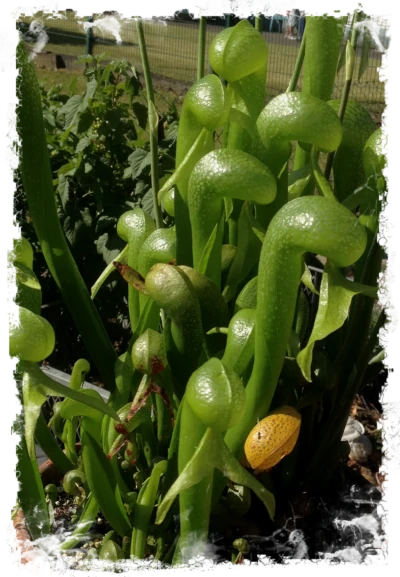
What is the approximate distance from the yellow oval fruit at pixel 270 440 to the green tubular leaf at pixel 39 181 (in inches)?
5.9

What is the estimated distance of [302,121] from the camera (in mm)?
395

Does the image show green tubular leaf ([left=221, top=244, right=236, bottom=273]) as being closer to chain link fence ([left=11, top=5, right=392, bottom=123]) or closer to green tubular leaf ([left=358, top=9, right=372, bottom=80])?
green tubular leaf ([left=358, top=9, right=372, bottom=80])

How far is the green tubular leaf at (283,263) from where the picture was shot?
348 mm

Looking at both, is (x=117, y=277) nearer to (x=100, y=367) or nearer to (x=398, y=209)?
(x=100, y=367)

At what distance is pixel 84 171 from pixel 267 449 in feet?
3.44

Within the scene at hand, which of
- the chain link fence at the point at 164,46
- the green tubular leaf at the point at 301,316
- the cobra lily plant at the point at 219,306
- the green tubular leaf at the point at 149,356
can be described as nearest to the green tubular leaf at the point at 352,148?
the cobra lily plant at the point at 219,306

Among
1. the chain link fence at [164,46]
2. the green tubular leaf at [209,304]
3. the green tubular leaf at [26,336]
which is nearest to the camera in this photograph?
the green tubular leaf at [26,336]

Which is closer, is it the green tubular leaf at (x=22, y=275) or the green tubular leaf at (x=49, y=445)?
the green tubular leaf at (x=22, y=275)

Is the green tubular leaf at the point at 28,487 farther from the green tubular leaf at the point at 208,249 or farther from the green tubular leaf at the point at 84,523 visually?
the green tubular leaf at the point at 208,249

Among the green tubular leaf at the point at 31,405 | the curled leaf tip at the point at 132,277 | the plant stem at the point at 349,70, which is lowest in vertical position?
the green tubular leaf at the point at 31,405

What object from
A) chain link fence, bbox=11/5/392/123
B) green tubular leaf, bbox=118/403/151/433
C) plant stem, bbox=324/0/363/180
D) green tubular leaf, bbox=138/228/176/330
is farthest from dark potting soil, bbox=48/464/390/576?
chain link fence, bbox=11/5/392/123

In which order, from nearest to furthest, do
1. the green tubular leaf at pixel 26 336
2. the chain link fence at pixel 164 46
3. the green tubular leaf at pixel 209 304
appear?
the green tubular leaf at pixel 26 336 → the green tubular leaf at pixel 209 304 → the chain link fence at pixel 164 46

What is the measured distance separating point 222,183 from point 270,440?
0.19 metres

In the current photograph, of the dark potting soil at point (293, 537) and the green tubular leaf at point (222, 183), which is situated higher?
the green tubular leaf at point (222, 183)
